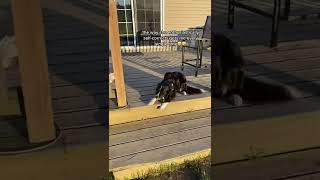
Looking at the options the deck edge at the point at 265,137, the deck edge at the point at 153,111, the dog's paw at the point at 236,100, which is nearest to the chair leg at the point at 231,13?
the dog's paw at the point at 236,100

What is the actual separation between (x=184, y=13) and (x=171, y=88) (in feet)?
9.26

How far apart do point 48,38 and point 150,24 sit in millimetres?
4139

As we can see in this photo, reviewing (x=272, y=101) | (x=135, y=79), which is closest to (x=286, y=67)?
(x=272, y=101)

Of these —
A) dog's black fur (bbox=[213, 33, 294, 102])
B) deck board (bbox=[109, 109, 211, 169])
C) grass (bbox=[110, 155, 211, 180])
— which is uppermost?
dog's black fur (bbox=[213, 33, 294, 102])

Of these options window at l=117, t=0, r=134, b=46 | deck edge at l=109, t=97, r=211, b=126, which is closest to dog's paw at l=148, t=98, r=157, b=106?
deck edge at l=109, t=97, r=211, b=126

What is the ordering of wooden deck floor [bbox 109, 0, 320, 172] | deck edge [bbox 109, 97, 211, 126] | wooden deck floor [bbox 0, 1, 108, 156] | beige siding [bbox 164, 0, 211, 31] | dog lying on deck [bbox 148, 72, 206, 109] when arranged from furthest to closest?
beige siding [bbox 164, 0, 211, 31] < dog lying on deck [bbox 148, 72, 206, 109] < deck edge [bbox 109, 97, 211, 126] < wooden deck floor [bbox 109, 0, 320, 172] < wooden deck floor [bbox 0, 1, 108, 156]

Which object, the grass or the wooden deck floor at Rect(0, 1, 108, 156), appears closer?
the wooden deck floor at Rect(0, 1, 108, 156)

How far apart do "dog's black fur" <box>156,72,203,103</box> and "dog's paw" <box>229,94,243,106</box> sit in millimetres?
871

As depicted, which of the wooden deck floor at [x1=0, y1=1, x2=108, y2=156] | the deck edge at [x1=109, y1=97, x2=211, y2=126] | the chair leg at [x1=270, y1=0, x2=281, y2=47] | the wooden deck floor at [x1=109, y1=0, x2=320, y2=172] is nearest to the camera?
the wooden deck floor at [x1=0, y1=1, x2=108, y2=156]

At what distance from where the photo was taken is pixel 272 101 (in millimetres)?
1852

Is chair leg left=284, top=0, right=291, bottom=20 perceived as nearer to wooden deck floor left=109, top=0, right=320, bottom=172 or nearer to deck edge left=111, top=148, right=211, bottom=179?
wooden deck floor left=109, top=0, right=320, bottom=172

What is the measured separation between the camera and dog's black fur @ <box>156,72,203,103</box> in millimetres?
2648

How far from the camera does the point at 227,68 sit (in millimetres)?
1656

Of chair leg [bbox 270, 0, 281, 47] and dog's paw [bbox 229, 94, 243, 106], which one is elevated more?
chair leg [bbox 270, 0, 281, 47]
